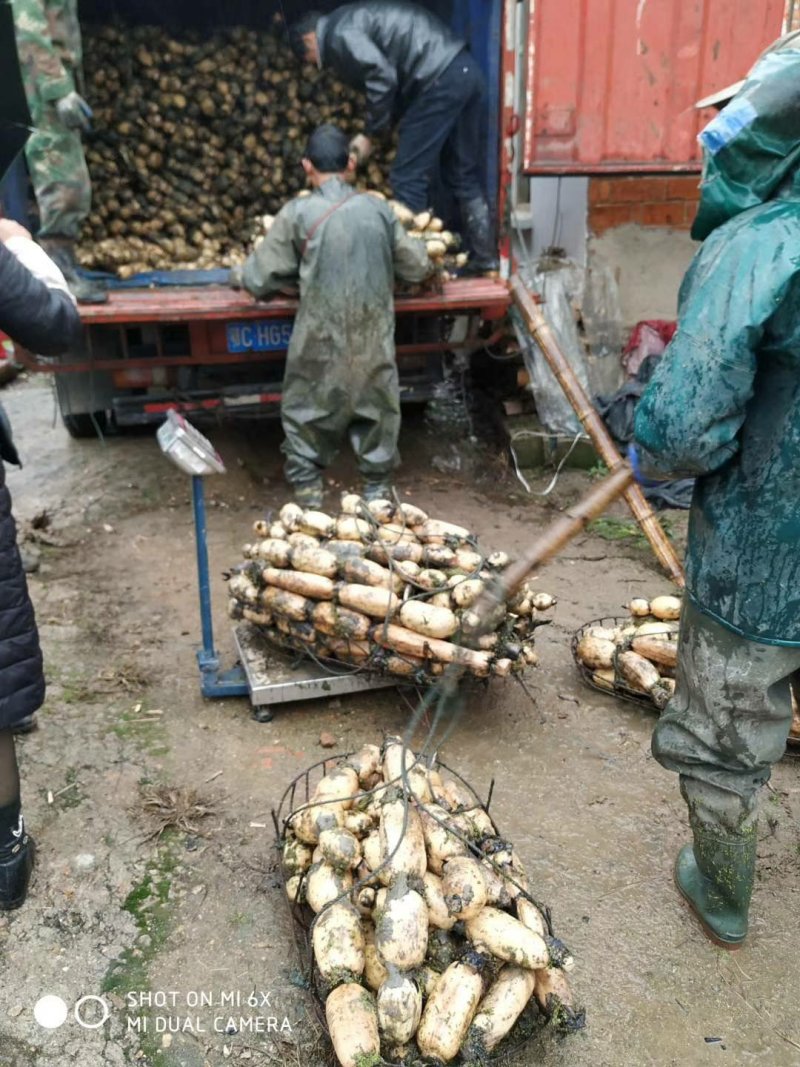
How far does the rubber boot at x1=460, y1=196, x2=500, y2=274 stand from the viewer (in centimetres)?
618

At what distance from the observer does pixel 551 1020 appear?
2.31 metres

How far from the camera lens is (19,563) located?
2.78 metres

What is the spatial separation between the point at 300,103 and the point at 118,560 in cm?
412

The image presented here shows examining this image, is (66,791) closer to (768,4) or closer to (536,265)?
(536,265)

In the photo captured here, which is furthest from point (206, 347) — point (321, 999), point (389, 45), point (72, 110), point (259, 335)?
point (321, 999)

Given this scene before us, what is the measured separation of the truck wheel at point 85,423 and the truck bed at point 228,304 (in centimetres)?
137

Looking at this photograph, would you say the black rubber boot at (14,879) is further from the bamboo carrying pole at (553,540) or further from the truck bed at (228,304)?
the truck bed at (228,304)

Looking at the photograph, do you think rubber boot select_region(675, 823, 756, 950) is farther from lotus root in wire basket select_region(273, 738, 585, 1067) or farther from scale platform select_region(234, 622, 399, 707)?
scale platform select_region(234, 622, 399, 707)

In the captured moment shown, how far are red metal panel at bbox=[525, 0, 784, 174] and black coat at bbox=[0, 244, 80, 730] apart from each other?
4.09 m

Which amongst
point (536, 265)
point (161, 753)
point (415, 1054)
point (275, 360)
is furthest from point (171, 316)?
point (415, 1054)

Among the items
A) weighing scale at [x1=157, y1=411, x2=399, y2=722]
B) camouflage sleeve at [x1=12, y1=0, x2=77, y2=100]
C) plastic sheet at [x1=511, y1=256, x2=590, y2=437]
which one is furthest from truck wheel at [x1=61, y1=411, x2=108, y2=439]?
weighing scale at [x1=157, y1=411, x2=399, y2=722]

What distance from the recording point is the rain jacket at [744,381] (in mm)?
2070

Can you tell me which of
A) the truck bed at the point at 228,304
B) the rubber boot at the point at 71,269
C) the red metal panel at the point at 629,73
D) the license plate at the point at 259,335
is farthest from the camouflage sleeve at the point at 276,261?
the red metal panel at the point at 629,73

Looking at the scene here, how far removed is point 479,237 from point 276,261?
170cm
